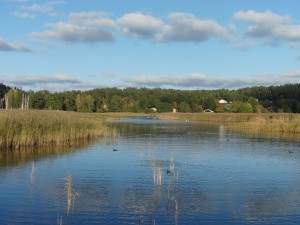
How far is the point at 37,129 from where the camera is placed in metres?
22.7


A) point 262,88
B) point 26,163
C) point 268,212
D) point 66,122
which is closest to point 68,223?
point 268,212

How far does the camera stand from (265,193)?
39.9 ft

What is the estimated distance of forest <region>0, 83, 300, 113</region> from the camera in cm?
11006

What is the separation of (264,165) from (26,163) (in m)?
10.2

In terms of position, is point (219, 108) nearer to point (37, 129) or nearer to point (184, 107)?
point (184, 107)

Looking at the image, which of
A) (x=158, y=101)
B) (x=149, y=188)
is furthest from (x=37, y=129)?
(x=158, y=101)

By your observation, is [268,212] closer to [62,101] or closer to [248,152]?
[248,152]

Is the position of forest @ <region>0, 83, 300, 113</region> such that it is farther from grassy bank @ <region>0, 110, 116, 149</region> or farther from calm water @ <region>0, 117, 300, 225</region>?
calm water @ <region>0, 117, 300, 225</region>

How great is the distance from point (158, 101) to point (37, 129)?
116 m

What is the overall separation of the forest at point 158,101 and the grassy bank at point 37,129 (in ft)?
233

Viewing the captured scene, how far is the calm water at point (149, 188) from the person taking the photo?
9.58m

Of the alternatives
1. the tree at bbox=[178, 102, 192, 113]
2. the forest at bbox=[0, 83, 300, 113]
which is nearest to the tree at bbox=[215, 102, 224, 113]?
the forest at bbox=[0, 83, 300, 113]

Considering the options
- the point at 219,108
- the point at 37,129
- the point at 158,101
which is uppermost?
the point at 158,101

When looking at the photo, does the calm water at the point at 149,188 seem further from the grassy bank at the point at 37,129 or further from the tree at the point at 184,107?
the tree at the point at 184,107
